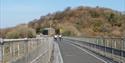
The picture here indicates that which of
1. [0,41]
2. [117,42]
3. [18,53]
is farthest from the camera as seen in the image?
[117,42]

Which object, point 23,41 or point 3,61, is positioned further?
point 23,41

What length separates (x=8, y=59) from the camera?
905 centimetres

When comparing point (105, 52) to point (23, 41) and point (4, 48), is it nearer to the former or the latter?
point (23, 41)

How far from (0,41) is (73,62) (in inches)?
837

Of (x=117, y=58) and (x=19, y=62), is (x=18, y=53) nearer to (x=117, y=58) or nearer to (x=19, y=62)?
(x=19, y=62)

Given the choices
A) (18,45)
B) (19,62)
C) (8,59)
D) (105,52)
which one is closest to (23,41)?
(18,45)

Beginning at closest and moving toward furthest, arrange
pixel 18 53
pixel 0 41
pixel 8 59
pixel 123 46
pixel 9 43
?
pixel 0 41, pixel 8 59, pixel 9 43, pixel 18 53, pixel 123 46

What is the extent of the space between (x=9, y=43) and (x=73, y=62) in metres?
19.8

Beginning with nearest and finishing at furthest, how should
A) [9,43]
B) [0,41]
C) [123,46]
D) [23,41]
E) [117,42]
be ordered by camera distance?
[0,41]
[9,43]
[23,41]
[123,46]
[117,42]

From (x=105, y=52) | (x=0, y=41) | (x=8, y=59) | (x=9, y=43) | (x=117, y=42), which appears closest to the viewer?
(x=0, y=41)

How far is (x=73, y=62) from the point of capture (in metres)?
29.3

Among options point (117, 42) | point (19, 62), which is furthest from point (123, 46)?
point (19, 62)

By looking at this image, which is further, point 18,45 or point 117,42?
point 117,42

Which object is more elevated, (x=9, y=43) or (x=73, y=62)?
(x=9, y=43)
